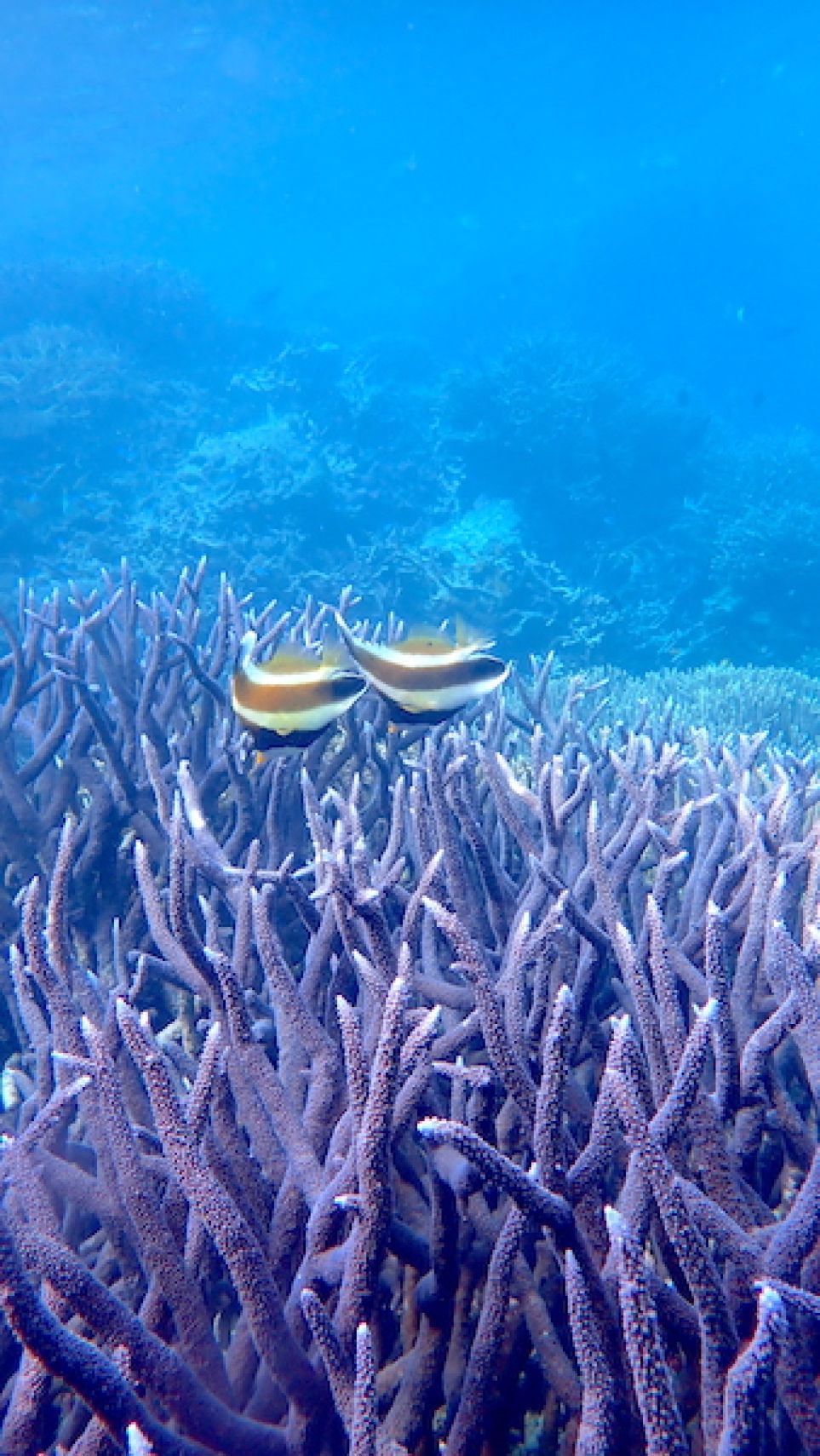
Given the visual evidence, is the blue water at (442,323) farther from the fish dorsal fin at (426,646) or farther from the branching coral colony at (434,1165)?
the branching coral colony at (434,1165)

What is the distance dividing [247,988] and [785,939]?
1.57m

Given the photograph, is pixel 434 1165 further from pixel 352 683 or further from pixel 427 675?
pixel 427 675

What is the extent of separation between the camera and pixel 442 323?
156 ft

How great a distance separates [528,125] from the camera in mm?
68812

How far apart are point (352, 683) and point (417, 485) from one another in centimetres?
1572

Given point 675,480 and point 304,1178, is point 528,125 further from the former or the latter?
point 304,1178

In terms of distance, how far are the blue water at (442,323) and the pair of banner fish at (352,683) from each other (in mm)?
10752

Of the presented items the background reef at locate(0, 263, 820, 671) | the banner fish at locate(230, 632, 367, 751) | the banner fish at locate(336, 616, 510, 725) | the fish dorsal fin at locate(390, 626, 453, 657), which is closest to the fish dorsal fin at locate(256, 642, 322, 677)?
the banner fish at locate(230, 632, 367, 751)

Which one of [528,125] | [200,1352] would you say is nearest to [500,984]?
[200,1352]

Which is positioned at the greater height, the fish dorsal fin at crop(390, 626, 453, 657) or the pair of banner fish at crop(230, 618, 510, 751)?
the fish dorsal fin at crop(390, 626, 453, 657)

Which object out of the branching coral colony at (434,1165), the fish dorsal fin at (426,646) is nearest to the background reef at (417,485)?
the fish dorsal fin at (426,646)

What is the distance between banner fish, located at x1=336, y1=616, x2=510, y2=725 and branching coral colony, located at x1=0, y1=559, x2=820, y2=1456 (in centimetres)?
28

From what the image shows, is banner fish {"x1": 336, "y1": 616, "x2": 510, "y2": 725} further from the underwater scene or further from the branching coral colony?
the branching coral colony

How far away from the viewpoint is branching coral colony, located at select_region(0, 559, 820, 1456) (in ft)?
3.65
